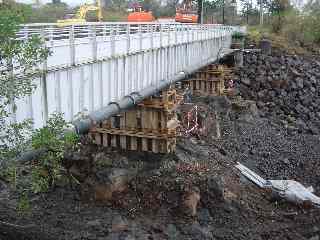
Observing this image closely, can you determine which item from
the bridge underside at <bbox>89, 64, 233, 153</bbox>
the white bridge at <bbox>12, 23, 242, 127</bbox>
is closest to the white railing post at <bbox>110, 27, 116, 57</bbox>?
the white bridge at <bbox>12, 23, 242, 127</bbox>

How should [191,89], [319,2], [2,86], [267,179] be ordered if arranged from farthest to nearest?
[319,2], [191,89], [267,179], [2,86]

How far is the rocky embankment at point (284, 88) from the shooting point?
29828 mm

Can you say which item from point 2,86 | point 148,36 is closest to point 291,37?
point 148,36

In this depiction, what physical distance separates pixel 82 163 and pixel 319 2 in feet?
207

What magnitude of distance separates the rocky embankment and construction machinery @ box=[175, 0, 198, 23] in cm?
831

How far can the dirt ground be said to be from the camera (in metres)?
12.9

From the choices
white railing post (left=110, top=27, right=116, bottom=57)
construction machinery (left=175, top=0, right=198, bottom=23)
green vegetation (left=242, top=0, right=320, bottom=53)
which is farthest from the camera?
green vegetation (left=242, top=0, right=320, bottom=53)

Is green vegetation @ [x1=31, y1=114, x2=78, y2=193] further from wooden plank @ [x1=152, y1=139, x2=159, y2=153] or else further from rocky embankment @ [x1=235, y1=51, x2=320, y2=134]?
rocky embankment @ [x1=235, y1=51, x2=320, y2=134]

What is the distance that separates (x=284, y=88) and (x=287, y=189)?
65.1 feet

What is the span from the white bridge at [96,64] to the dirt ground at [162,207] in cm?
302

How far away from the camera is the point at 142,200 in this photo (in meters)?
14.5

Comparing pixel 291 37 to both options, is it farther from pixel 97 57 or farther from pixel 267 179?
pixel 97 57

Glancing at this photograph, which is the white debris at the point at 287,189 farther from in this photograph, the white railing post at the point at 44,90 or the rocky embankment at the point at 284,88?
the white railing post at the point at 44,90

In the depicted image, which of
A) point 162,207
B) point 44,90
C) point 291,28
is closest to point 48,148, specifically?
point 44,90
